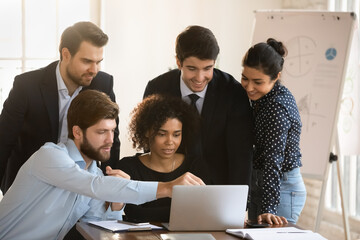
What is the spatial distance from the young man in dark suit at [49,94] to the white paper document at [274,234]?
1056mm

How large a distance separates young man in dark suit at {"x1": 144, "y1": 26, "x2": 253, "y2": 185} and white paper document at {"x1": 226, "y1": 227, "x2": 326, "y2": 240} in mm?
485

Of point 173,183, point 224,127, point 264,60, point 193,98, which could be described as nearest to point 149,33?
point 193,98

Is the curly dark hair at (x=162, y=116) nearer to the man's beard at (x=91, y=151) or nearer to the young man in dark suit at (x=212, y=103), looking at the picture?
the young man in dark suit at (x=212, y=103)

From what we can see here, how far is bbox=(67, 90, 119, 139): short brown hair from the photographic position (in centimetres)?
252

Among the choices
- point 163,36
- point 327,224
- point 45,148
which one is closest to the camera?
point 45,148

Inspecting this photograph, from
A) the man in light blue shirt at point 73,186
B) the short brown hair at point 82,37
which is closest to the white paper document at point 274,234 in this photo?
the man in light blue shirt at point 73,186

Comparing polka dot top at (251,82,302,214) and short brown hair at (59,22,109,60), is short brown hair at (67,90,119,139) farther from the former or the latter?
polka dot top at (251,82,302,214)

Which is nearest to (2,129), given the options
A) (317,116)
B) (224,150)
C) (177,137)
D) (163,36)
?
(177,137)

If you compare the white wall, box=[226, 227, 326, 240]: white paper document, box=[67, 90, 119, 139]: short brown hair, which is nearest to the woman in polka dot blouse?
box=[226, 227, 326, 240]: white paper document

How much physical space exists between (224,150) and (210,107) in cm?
22

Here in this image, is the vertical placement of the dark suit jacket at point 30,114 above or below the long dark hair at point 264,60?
below

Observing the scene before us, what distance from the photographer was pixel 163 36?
210 inches

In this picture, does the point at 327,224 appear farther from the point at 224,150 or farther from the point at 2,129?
the point at 2,129

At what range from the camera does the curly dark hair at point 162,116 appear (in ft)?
9.17
